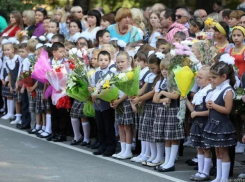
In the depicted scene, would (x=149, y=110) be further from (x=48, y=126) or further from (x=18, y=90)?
(x=18, y=90)

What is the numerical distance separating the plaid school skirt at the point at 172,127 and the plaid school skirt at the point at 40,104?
4.09 m

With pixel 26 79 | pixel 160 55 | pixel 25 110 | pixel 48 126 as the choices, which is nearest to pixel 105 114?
pixel 160 55

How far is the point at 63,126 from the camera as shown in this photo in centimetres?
1412

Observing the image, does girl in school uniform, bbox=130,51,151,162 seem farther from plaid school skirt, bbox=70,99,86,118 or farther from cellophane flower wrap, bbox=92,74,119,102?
plaid school skirt, bbox=70,99,86,118

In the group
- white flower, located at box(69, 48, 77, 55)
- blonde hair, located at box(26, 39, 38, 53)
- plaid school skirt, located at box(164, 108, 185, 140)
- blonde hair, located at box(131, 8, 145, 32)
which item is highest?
blonde hair, located at box(131, 8, 145, 32)

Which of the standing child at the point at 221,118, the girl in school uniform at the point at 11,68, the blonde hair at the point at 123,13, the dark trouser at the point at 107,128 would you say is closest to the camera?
the standing child at the point at 221,118

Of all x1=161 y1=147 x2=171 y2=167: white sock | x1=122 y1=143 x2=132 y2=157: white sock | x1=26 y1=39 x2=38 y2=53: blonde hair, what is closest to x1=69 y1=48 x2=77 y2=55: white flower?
x1=122 y1=143 x2=132 y2=157: white sock

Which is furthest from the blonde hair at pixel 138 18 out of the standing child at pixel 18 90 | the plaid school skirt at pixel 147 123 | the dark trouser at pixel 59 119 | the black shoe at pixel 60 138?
the plaid school skirt at pixel 147 123

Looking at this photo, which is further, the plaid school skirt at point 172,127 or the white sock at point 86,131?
the white sock at point 86,131

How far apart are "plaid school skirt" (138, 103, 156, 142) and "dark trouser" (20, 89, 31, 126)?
4599mm

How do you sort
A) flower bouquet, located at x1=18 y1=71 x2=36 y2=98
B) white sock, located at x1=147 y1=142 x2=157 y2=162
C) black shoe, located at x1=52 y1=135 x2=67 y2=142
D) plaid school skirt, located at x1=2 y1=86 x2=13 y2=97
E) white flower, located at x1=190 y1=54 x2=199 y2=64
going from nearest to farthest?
1. white flower, located at x1=190 y1=54 x2=199 y2=64
2. white sock, located at x1=147 y1=142 x2=157 y2=162
3. black shoe, located at x1=52 y1=135 x2=67 y2=142
4. flower bouquet, located at x1=18 y1=71 x2=36 y2=98
5. plaid school skirt, located at x1=2 y1=86 x2=13 y2=97

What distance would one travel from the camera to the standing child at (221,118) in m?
9.85

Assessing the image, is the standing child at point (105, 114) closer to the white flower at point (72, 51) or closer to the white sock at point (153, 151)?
the white flower at point (72, 51)

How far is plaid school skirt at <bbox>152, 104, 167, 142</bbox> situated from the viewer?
11.1 metres
